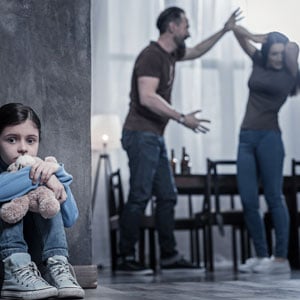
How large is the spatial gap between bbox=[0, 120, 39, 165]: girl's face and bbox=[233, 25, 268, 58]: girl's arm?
225cm

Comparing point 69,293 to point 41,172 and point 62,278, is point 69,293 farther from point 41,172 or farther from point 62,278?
point 41,172

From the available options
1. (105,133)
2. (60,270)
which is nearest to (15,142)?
(60,270)

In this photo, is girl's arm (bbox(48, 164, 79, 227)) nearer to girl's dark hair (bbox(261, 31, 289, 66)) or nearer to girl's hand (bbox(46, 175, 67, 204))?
girl's hand (bbox(46, 175, 67, 204))

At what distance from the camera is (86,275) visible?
2539mm

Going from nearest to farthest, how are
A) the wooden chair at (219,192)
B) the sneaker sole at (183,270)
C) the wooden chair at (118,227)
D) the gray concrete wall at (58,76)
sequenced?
the gray concrete wall at (58,76) → the sneaker sole at (183,270) → the wooden chair at (219,192) → the wooden chair at (118,227)

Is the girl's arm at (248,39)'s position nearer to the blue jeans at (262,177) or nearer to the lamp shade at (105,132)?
the blue jeans at (262,177)

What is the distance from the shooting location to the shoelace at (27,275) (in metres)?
1.97

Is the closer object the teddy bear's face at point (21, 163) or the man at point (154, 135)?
the teddy bear's face at point (21, 163)

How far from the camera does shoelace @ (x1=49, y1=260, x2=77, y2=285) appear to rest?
2.03 metres

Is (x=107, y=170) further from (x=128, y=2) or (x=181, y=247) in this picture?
(x=128, y=2)

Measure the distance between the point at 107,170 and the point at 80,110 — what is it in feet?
12.4

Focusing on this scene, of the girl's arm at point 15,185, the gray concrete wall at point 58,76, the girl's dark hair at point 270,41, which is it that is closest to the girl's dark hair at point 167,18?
the girl's dark hair at point 270,41

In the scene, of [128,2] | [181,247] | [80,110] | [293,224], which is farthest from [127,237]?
[128,2]

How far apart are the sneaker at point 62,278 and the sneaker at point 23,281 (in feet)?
0.11
